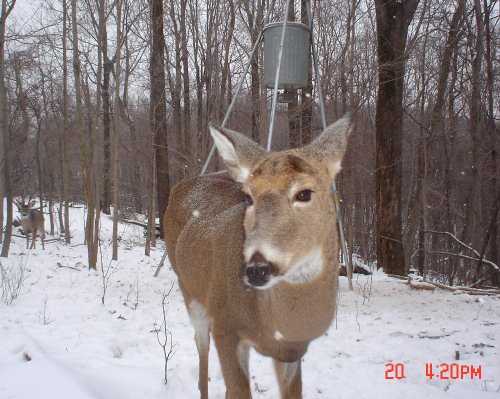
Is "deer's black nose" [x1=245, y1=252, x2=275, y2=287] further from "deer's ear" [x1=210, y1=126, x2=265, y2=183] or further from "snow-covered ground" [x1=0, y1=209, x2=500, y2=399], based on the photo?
"snow-covered ground" [x1=0, y1=209, x2=500, y2=399]

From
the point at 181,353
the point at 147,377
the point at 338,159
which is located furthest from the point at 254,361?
the point at 338,159

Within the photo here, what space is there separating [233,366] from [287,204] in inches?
49.4

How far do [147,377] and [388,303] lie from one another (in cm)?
407

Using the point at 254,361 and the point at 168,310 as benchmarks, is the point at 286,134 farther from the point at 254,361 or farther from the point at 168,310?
the point at 254,361

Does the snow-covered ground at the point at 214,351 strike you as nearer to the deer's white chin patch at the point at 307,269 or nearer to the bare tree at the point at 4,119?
the deer's white chin patch at the point at 307,269

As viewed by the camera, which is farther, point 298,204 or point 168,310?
point 168,310

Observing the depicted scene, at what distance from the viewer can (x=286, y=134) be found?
12.3m

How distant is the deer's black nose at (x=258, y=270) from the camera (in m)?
1.86

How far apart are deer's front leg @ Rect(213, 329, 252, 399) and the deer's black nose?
1.04m

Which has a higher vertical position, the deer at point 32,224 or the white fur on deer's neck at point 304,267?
the white fur on deer's neck at point 304,267
